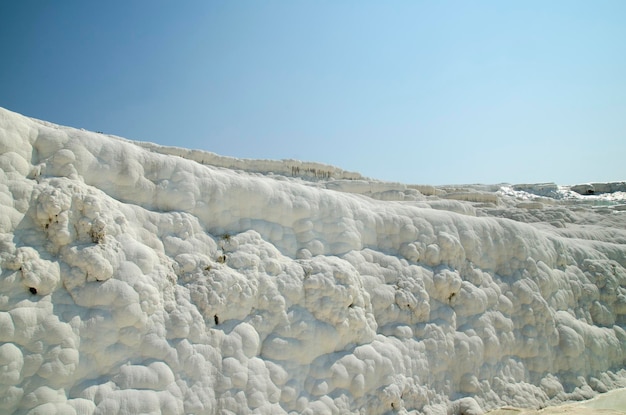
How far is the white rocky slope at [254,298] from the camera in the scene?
482 cm

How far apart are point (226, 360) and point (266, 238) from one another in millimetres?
1955

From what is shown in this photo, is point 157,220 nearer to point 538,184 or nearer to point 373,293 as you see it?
point 373,293

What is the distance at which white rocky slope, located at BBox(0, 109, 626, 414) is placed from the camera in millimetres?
4820

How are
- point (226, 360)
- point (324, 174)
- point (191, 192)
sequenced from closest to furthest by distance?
point (226, 360) → point (191, 192) → point (324, 174)

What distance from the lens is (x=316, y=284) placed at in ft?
22.2

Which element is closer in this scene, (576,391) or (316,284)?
(316,284)

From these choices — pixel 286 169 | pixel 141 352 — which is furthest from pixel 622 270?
pixel 141 352

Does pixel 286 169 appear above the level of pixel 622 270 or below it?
above

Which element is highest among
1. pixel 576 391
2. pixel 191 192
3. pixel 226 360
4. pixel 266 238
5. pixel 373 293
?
pixel 191 192

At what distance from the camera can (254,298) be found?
6.20m

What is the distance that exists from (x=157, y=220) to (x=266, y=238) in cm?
161

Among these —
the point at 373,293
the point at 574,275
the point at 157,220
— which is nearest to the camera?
the point at 157,220

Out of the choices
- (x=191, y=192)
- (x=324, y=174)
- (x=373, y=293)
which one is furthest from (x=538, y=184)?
(x=191, y=192)

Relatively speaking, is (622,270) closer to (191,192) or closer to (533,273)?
(533,273)
